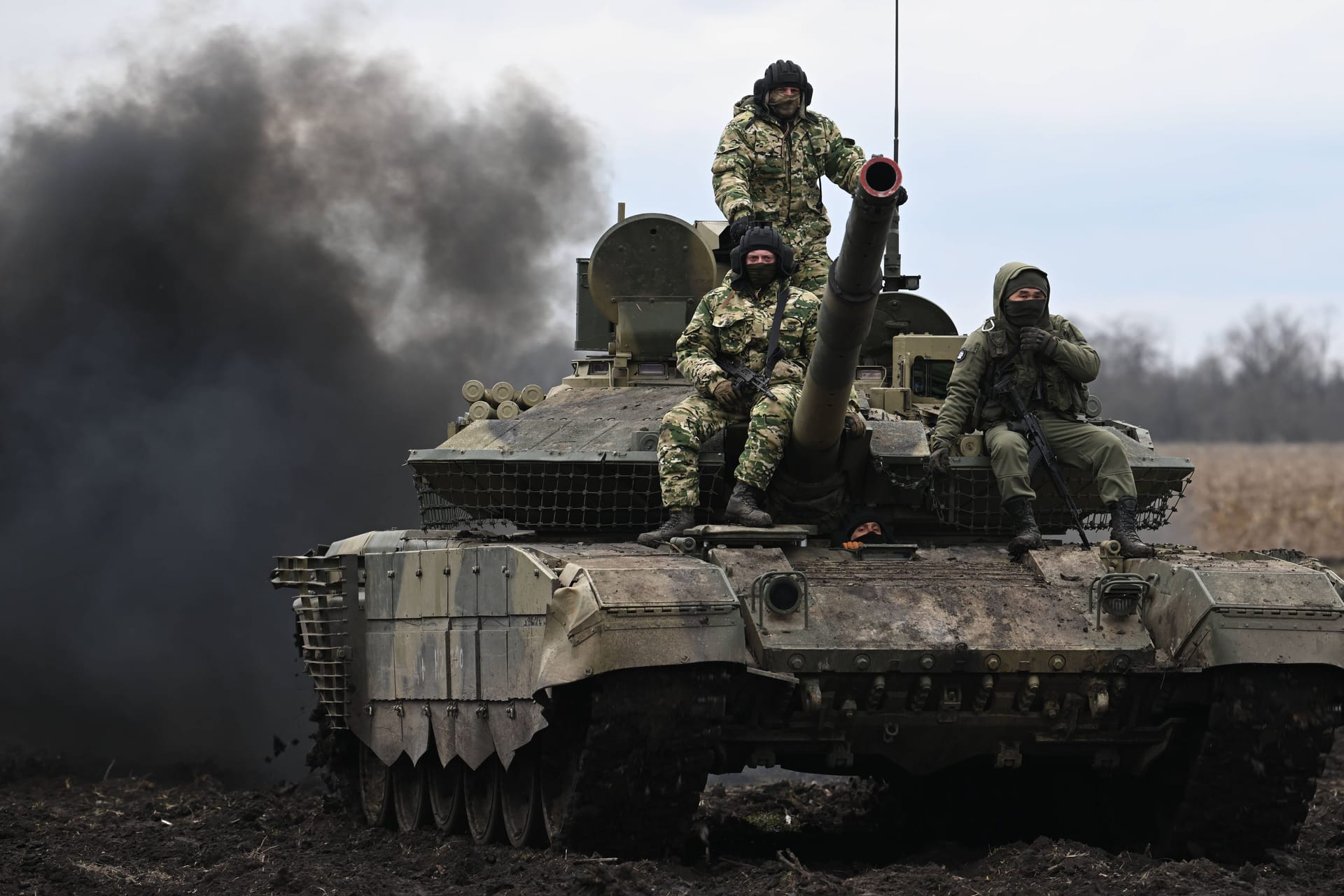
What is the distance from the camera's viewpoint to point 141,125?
27.4m

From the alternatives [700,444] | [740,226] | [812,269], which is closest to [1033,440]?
[700,444]

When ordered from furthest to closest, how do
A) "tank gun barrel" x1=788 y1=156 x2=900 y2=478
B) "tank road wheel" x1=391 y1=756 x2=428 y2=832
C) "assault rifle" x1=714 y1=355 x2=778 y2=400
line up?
"tank road wheel" x1=391 y1=756 x2=428 y2=832
"assault rifle" x1=714 y1=355 x2=778 y2=400
"tank gun barrel" x1=788 y1=156 x2=900 y2=478

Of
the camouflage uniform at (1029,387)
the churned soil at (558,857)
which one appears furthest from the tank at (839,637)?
the churned soil at (558,857)

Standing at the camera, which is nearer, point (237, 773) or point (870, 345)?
point (870, 345)

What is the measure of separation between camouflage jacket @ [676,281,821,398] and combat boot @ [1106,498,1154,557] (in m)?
2.05

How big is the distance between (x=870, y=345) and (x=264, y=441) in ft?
41.1

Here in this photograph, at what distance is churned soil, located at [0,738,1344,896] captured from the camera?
1191 cm

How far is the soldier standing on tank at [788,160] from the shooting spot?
51.7 feet

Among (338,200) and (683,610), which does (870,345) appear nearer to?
(683,610)

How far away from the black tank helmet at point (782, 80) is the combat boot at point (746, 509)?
3203mm

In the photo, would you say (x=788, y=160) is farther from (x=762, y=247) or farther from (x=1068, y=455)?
(x=1068, y=455)

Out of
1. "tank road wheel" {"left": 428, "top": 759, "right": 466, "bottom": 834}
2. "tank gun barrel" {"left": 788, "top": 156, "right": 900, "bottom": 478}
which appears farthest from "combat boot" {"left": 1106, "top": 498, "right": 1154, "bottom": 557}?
"tank road wheel" {"left": 428, "top": 759, "right": 466, "bottom": 834}

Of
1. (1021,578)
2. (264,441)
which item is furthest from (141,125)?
(1021,578)

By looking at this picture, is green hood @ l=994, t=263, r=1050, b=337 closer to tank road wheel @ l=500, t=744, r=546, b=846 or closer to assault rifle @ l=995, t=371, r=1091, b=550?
assault rifle @ l=995, t=371, r=1091, b=550
